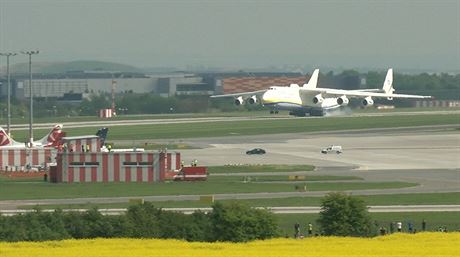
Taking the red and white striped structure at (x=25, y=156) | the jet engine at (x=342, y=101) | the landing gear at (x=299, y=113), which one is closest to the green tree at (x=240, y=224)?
the red and white striped structure at (x=25, y=156)

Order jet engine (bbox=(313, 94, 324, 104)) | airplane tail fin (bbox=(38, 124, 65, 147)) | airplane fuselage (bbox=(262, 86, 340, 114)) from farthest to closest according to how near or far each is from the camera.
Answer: jet engine (bbox=(313, 94, 324, 104)) → airplane fuselage (bbox=(262, 86, 340, 114)) → airplane tail fin (bbox=(38, 124, 65, 147))

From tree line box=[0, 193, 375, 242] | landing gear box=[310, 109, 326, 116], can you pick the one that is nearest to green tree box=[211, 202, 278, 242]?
tree line box=[0, 193, 375, 242]

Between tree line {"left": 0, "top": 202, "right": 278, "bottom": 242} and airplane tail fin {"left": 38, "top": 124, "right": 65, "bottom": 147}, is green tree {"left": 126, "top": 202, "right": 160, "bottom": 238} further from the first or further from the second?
airplane tail fin {"left": 38, "top": 124, "right": 65, "bottom": 147}

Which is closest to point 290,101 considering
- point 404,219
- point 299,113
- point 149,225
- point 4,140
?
point 299,113

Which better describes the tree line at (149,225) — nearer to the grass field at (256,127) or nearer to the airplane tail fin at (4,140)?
the airplane tail fin at (4,140)

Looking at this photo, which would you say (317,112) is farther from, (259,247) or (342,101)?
(259,247)

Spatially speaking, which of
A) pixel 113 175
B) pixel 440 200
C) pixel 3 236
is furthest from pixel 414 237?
pixel 113 175
